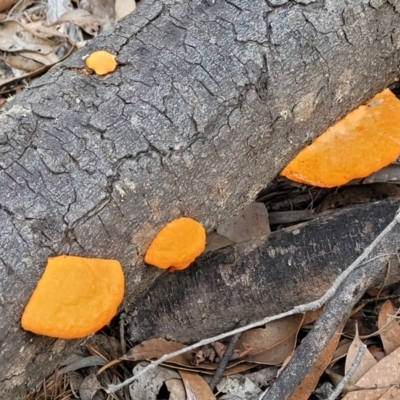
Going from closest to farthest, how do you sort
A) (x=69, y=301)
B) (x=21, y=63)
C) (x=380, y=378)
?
(x=69, y=301), (x=380, y=378), (x=21, y=63)

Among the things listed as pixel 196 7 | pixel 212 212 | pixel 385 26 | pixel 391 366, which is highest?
pixel 196 7

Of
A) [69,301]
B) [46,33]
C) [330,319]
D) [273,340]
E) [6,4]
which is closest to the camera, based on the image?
[69,301]

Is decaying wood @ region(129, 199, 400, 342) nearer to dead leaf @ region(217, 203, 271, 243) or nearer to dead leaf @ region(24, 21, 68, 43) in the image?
dead leaf @ region(217, 203, 271, 243)

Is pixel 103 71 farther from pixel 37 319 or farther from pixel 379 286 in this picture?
pixel 379 286

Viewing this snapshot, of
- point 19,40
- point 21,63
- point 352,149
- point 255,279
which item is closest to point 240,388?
point 255,279

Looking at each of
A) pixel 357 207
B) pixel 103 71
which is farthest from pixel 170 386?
pixel 103 71

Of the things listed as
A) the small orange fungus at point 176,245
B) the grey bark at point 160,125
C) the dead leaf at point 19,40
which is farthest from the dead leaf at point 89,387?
the dead leaf at point 19,40

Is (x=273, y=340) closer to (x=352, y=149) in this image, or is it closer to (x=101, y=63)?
(x=352, y=149)
